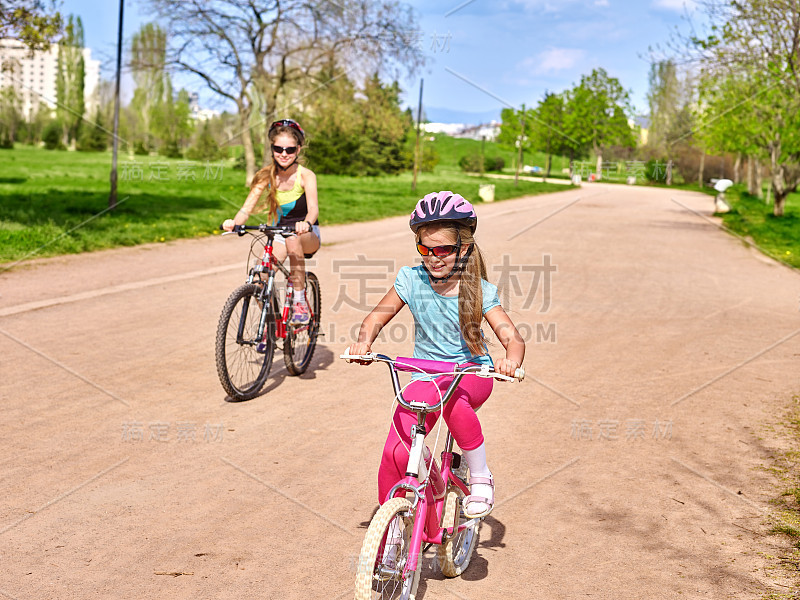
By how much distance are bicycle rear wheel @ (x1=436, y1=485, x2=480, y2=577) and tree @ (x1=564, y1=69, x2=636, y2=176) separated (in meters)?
42.9

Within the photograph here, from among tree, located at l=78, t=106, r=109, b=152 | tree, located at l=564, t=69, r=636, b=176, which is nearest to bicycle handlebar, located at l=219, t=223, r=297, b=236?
tree, located at l=564, t=69, r=636, b=176

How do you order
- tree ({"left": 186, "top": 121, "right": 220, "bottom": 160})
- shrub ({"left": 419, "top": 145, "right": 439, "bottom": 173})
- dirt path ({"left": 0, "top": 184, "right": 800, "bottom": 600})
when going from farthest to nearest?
shrub ({"left": 419, "top": 145, "right": 439, "bottom": 173}) → tree ({"left": 186, "top": 121, "right": 220, "bottom": 160}) → dirt path ({"left": 0, "top": 184, "right": 800, "bottom": 600})

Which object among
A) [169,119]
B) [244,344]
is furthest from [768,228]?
[169,119]

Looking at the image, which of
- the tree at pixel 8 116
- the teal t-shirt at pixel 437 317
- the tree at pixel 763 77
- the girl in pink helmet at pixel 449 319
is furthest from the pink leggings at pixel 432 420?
the tree at pixel 8 116

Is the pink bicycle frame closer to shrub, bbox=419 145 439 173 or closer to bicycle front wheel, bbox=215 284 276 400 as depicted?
bicycle front wheel, bbox=215 284 276 400

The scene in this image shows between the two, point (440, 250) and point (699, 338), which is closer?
point (440, 250)

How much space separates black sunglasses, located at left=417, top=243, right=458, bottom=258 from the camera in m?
3.23

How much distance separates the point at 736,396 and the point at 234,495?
426 cm

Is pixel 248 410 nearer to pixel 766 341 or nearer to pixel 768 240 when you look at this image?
pixel 766 341

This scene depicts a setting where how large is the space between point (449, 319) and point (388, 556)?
962 millimetres

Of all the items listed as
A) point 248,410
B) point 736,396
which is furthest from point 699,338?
point 248,410

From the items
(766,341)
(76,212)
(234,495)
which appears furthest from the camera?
(76,212)

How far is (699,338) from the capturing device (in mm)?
8586

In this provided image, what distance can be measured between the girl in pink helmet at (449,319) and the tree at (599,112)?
141 feet
